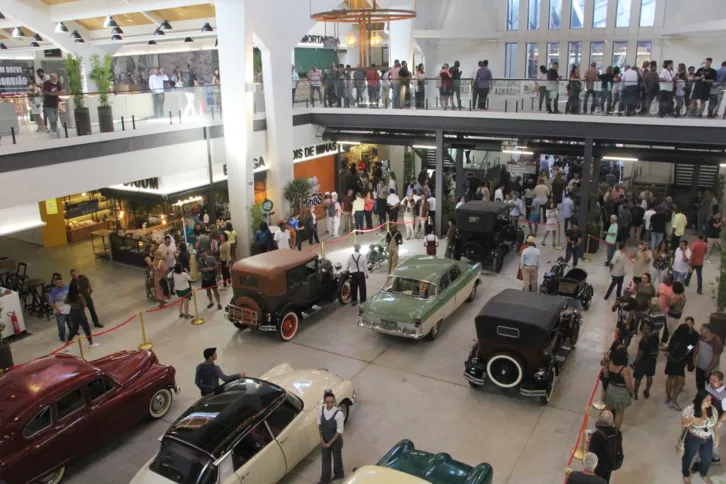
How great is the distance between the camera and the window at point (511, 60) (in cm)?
2792

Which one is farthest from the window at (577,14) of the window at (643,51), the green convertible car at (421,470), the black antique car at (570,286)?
the green convertible car at (421,470)

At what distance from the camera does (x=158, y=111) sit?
16.8 m

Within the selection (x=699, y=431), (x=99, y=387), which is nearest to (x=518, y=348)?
(x=699, y=431)

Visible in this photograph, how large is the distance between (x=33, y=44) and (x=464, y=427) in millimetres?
26783

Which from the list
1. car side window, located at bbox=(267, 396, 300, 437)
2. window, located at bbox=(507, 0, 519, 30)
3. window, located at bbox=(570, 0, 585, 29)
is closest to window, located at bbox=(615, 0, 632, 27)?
window, located at bbox=(570, 0, 585, 29)

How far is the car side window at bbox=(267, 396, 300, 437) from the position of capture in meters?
7.66

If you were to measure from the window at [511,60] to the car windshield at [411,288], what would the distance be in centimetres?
1905

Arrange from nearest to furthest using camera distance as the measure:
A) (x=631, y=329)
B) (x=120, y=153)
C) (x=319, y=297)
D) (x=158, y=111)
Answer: (x=631, y=329)
(x=319, y=297)
(x=120, y=153)
(x=158, y=111)

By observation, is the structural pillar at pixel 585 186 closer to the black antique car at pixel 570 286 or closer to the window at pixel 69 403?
the black antique car at pixel 570 286

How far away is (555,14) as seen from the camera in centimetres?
2659

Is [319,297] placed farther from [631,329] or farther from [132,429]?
[631,329]

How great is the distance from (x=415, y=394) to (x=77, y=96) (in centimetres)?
1086

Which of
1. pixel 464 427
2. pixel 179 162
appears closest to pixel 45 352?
pixel 179 162

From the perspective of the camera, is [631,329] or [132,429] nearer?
[132,429]
